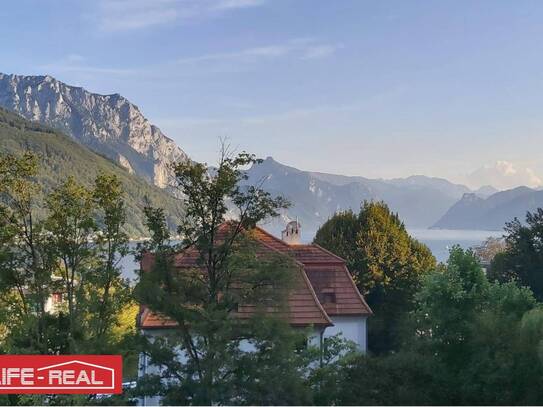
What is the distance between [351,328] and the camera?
1061 inches

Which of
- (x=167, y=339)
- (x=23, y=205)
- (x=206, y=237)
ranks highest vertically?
(x=23, y=205)

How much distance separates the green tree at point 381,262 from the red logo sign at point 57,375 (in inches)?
949

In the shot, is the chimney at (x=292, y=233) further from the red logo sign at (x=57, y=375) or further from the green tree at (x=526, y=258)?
the red logo sign at (x=57, y=375)

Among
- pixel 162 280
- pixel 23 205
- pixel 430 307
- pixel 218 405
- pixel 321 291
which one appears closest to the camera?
pixel 218 405

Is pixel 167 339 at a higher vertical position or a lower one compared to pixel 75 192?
lower

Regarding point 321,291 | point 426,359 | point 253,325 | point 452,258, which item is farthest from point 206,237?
point 321,291

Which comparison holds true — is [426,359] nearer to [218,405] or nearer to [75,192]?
[218,405]

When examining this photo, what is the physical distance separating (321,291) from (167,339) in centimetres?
1529

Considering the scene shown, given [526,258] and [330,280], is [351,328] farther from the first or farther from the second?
[526,258]

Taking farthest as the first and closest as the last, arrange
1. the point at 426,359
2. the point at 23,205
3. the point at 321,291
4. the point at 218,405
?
the point at 321,291 < the point at 426,359 < the point at 23,205 < the point at 218,405

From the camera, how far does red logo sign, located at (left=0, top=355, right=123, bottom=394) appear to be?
11.8m

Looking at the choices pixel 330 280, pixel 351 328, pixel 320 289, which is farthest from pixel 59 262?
pixel 330 280

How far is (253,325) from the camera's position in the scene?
1297 cm

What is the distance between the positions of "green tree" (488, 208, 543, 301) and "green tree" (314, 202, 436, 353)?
5.33 meters
